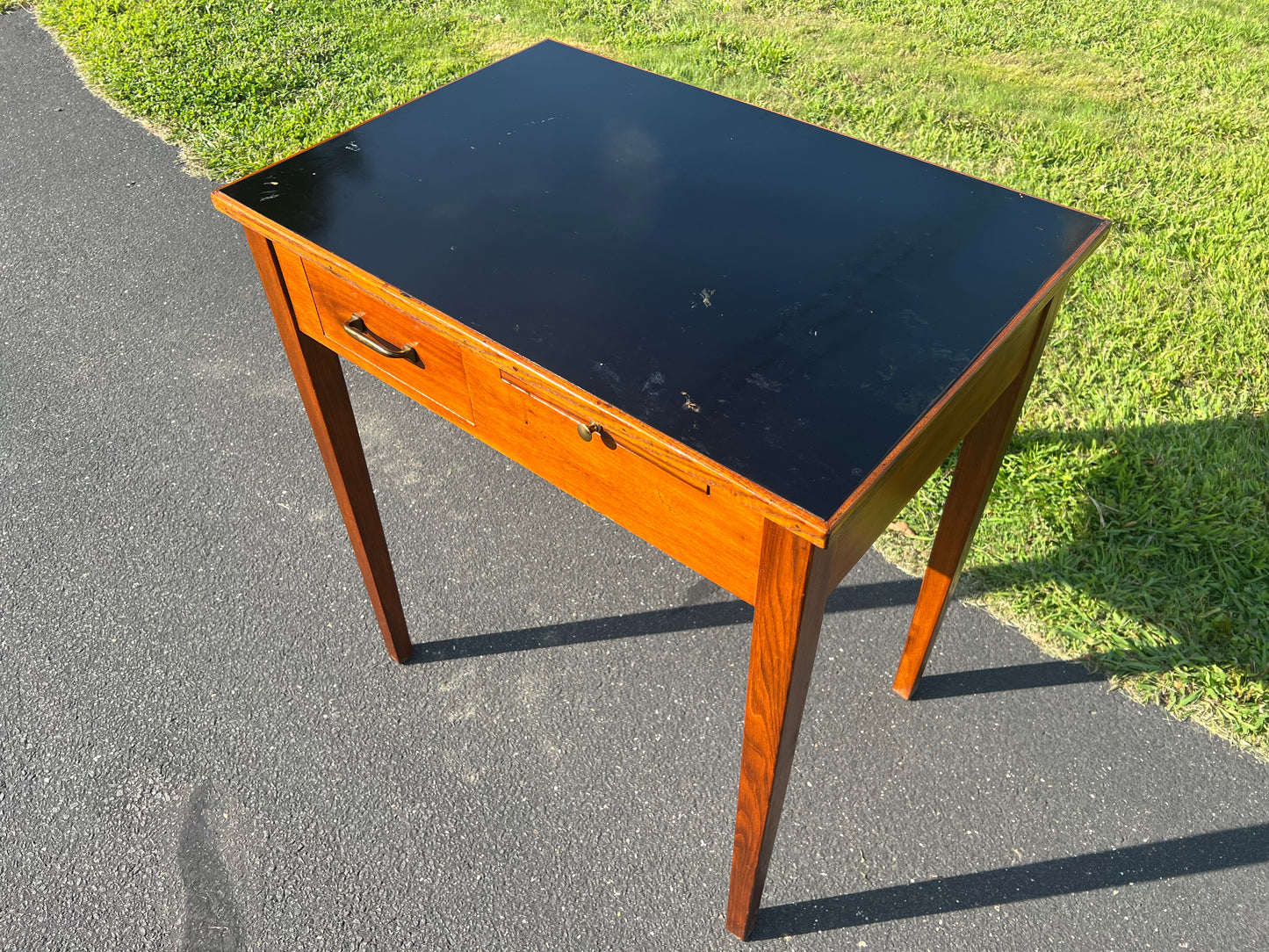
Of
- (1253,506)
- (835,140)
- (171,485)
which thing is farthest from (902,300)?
(171,485)

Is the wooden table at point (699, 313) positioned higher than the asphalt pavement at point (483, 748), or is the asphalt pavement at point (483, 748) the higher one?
the wooden table at point (699, 313)

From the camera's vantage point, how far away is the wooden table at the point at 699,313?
4.03 feet

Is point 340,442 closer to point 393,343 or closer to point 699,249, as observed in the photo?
point 393,343

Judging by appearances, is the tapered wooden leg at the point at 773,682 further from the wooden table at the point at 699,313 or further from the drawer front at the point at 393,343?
the drawer front at the point at 393,343

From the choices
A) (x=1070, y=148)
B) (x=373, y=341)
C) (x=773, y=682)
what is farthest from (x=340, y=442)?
(x=1070, y=148)

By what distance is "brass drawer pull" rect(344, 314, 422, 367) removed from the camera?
1.52 m

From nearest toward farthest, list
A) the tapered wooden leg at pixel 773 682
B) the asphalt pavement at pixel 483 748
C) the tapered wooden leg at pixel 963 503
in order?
the tapered wooden leg at pixel 773 682, the tapered wooden leg at pixel 963 503, the asphalt pavement at pixel 483 748

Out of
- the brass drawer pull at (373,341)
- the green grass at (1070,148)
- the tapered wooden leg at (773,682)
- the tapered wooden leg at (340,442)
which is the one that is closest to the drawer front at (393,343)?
the brass drawer pull at (373,341)

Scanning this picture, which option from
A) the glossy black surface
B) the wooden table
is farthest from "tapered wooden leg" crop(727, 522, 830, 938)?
the glossy black surface

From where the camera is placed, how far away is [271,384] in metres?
3.07

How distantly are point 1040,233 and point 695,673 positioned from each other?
1227 mm

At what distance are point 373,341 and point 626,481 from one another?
1.64 ft

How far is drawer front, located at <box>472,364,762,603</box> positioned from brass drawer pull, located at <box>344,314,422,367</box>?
136mm

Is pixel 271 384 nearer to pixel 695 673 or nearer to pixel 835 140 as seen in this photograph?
pixel 695 673
